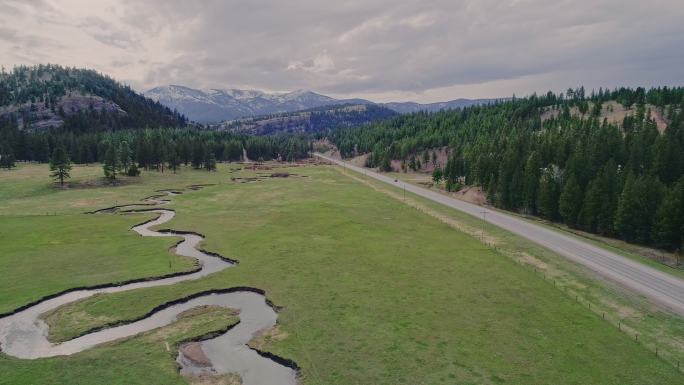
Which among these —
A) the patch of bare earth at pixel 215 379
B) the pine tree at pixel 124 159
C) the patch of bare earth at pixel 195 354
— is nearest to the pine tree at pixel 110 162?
the pine tree at pixel 124 159

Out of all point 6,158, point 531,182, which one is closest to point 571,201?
point 531,182

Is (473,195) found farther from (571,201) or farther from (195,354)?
(195,354)

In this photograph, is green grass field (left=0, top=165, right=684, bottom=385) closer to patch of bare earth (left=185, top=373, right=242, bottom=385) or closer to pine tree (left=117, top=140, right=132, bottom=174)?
patch of bare earth (left=185, top=373, right=242, bottom=385)

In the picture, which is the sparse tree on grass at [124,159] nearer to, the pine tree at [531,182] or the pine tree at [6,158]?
the pine tree at [6,158]

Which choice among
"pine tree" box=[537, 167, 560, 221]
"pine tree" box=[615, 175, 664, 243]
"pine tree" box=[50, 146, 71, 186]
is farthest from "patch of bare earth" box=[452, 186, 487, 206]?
"pine tree" box=[50, 146, 71, 186]

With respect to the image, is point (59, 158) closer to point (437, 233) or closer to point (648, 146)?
point (437, 233)

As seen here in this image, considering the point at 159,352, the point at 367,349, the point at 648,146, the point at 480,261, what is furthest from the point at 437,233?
the point at 648,146
